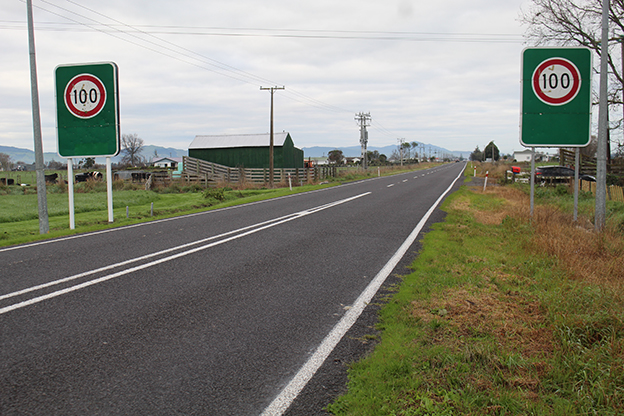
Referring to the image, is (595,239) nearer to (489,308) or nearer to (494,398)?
(489,308)

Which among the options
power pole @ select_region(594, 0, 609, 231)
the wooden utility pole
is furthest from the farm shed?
power pole @ select_region(594, 0, 609, 231)

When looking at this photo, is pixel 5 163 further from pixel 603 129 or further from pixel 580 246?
pixel 580 246

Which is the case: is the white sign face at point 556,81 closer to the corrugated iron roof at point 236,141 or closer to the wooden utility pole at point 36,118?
the wooden utility pole at point 36,118

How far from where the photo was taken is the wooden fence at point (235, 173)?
4059 centimetres

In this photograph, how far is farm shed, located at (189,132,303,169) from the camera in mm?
47594

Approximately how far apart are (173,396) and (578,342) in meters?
3.37

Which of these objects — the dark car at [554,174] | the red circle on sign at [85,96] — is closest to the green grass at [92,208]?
the red circle on sign at [85,96]

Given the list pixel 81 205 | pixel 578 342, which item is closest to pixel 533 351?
pixel 578 342

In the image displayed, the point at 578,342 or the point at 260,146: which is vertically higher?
the point at 260,146

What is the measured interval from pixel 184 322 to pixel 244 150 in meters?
44.4

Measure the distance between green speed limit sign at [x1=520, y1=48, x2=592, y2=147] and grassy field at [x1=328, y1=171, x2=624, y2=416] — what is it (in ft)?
11.3

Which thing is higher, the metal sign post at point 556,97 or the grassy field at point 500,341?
the metal sign post at point 556,97

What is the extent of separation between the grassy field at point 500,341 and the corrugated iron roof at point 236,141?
41.9m

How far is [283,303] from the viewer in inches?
209
